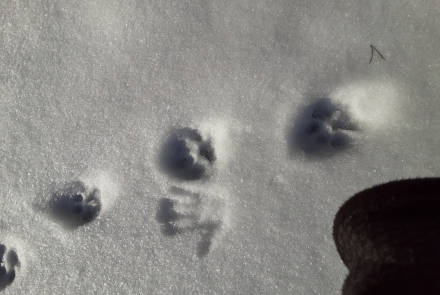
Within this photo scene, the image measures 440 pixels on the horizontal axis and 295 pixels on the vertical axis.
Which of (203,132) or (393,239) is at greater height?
(203,132)

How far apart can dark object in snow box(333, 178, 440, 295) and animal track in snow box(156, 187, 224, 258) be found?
1.05 feet

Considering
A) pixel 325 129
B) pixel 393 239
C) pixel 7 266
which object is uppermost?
pixel 325 129

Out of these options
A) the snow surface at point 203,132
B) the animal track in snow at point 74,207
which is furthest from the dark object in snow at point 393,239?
the animal track in snow at point 74,207

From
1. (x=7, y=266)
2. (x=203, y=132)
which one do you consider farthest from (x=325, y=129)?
(x=7, y=266)

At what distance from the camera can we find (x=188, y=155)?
1.12 meters

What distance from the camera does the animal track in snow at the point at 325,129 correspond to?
1.13 m

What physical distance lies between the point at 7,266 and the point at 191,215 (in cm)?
47

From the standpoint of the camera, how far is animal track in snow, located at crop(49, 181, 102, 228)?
110cm

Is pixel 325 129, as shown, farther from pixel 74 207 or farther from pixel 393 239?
pixel 74 207

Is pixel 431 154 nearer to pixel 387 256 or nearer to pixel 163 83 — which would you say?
pixel 387 256

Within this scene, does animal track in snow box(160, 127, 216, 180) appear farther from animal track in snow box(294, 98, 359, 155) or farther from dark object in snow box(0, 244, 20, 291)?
dark object in snow box(0, 244, 20, 291)

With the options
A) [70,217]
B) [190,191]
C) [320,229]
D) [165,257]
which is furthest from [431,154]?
[70,217]

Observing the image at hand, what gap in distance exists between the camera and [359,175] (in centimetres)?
113

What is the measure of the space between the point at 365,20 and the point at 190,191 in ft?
2.17
